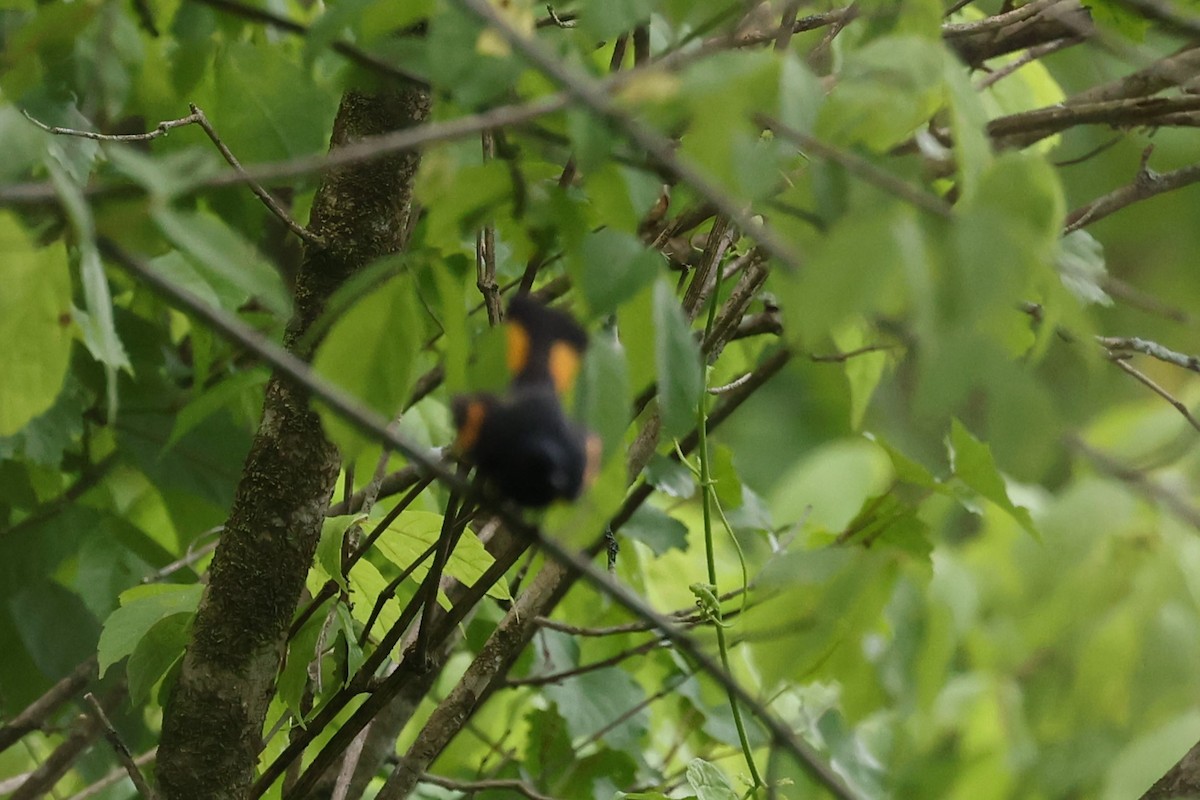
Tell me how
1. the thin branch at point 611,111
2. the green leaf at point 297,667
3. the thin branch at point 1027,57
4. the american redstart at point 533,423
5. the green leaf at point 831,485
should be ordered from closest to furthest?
the thin branch at point 611,111 < the american redstart at point 533,423 < the green leaf at point 297,667 < the thin branch at point 1027,57 < the green leaf at point 831,485

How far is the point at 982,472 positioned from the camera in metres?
0.97

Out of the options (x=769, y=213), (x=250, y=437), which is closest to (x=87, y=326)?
(x=769, y=213)

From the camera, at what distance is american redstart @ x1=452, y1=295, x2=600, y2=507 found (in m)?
0.52

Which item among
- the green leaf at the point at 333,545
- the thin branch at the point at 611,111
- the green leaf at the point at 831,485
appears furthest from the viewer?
the green leaf at the point at 831,485

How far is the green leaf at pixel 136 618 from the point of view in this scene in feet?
3.18

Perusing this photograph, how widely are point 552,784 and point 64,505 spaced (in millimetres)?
670

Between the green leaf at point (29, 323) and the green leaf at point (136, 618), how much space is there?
334 millimetres

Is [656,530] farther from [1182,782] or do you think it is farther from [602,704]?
[1182,782]

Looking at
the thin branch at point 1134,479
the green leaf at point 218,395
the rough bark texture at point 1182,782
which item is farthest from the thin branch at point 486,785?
the thin branch at point 1134,479

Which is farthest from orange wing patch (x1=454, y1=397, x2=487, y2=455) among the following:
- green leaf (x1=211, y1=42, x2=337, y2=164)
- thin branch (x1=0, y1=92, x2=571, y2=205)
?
green leaf (x1=211, y1=42, x2=337, y2=164)

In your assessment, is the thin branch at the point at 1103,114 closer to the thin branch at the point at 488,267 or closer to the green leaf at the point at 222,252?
the thin branch at the point at 488,267

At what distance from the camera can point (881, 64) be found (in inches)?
20.2

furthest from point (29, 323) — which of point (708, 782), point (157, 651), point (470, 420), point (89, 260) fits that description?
point (708, 782)

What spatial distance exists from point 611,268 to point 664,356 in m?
0.04
